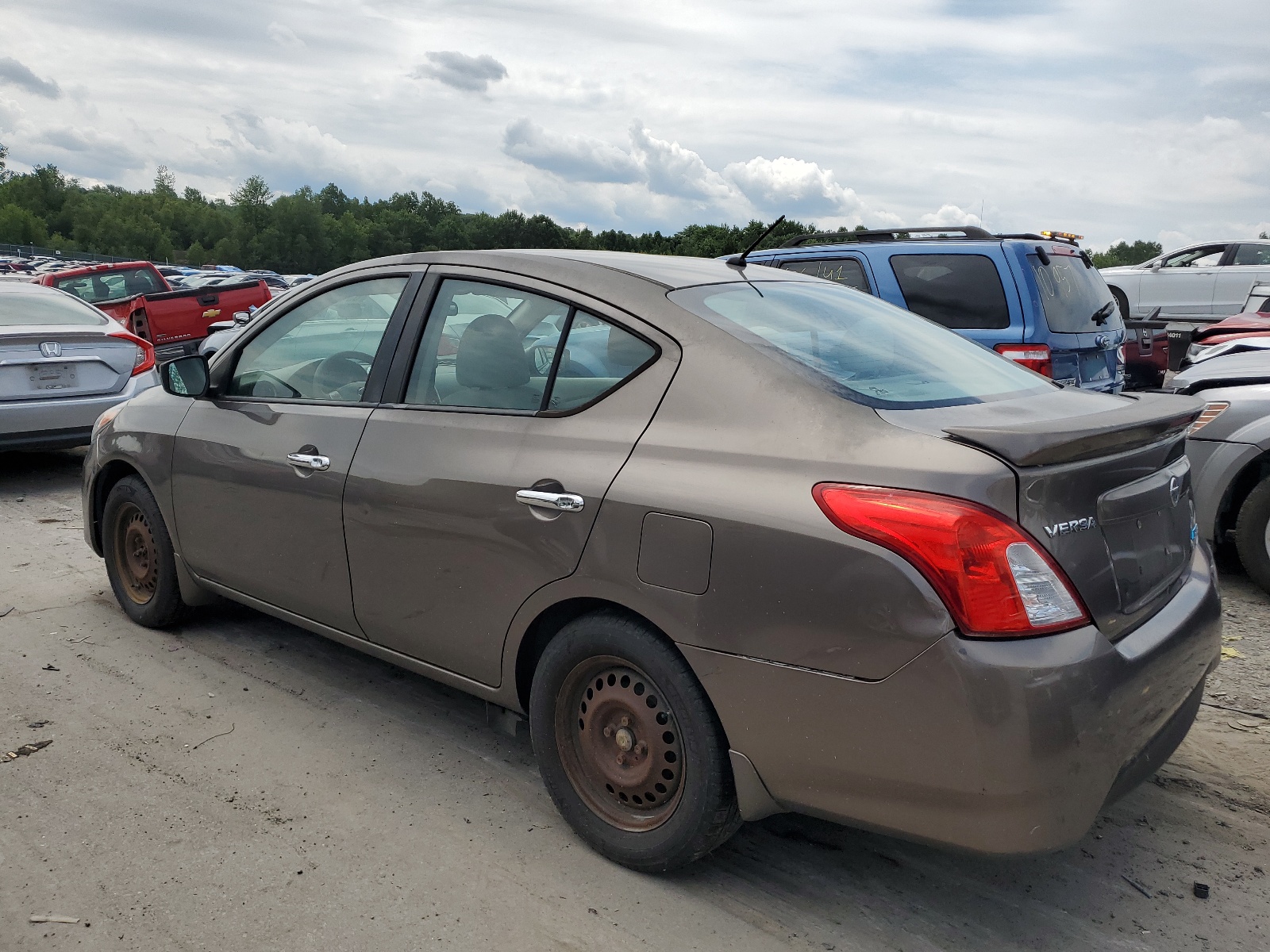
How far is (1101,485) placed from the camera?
2430mm

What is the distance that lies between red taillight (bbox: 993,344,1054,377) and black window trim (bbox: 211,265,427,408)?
443 centimetres

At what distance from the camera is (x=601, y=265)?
10.4 feet

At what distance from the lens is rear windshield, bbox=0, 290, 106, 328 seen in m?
8.27

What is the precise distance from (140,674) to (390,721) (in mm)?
1199

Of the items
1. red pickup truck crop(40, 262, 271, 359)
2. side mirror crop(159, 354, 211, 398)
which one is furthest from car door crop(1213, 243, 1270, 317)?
side mirror crop(159, 354, 211, 398)

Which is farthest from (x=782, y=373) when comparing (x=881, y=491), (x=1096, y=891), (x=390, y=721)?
(x=390, y=721)

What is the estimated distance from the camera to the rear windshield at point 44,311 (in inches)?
325

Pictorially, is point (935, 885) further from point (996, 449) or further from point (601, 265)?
point (601, 265)

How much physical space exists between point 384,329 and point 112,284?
15.1 metres

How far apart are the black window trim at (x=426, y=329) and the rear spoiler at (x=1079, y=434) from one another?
998 mm

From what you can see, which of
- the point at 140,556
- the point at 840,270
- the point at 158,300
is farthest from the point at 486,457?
the point at 158,300

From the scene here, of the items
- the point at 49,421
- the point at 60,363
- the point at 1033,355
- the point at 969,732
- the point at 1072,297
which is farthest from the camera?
the point at 60,363

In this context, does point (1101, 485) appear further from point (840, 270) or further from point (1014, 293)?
point (840, 270)

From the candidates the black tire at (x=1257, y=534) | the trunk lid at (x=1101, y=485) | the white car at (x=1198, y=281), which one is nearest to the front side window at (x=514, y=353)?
the trunk lid at (x=1101, y=485)
